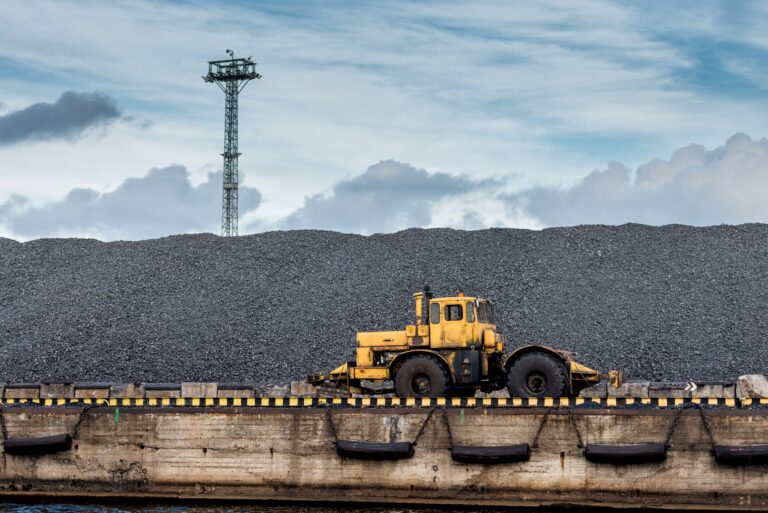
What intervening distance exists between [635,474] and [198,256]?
41.6 meters

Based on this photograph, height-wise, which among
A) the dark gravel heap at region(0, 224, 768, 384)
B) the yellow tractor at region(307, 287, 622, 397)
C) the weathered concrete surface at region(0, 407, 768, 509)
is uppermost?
the dark gravel heap at region(0, 224, 768, 384)

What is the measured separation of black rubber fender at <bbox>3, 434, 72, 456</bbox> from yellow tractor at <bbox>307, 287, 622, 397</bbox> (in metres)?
6.91

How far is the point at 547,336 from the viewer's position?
4603cm

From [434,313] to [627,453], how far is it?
7.09m

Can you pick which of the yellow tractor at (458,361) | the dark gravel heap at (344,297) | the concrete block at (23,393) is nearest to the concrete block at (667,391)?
the yellow tractor at (458,361)

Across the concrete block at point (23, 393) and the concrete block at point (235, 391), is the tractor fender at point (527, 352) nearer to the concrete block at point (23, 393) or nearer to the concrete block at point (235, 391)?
the concrete block at point (235, 391)

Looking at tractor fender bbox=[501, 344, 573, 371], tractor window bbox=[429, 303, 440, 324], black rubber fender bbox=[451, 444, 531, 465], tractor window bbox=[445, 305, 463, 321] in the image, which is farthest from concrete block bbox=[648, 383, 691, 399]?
black rubber fender bbox=[451, 444, 531, 465]

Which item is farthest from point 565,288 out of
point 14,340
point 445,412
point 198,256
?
point 445,412

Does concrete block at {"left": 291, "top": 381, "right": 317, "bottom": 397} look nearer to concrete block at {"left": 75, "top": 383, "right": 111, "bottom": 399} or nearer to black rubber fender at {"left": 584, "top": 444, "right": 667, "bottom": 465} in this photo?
concrete block at {"left": 75, "top": 383, "right": 111, "bottom": 399}

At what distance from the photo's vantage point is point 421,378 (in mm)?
25609

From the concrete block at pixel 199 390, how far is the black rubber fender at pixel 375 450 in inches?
433

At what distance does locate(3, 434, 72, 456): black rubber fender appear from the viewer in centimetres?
2275

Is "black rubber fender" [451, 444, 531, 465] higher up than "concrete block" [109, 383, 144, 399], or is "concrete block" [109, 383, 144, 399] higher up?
"concrete block" [109, 383, 144, 399]

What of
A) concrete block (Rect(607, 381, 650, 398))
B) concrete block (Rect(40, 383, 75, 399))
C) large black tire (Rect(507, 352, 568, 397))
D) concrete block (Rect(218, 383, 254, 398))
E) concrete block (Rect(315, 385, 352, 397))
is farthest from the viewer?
concrete block (Rect(40, 383, 75, 399))
